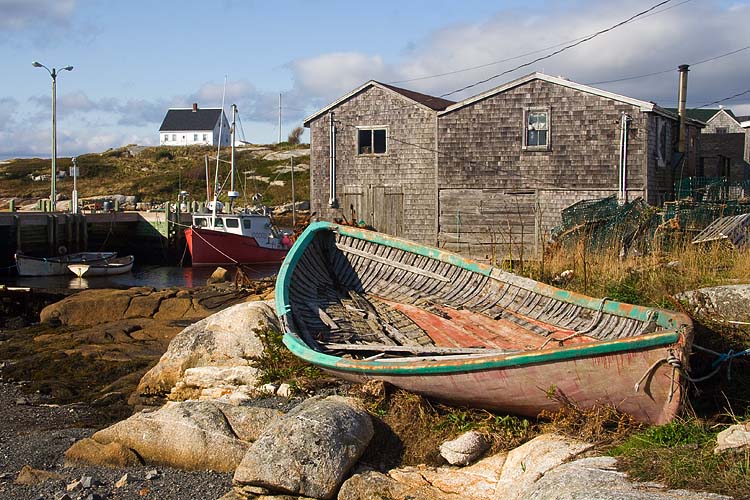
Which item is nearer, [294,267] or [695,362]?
[695,362]

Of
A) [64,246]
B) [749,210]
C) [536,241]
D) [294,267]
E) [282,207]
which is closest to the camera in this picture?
[294,267]

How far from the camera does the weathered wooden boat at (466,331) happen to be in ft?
21.9

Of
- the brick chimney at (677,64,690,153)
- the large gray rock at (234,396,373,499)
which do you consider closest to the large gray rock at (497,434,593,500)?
the large gray rock at (234,396,373,499)

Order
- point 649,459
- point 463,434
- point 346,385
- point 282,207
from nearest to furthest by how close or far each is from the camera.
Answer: point 649,459, point 463,434, point 346,385, point 282,207

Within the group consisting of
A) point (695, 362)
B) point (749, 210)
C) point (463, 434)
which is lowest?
point (463, 434)

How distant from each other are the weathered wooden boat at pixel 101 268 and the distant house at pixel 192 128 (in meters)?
54.8

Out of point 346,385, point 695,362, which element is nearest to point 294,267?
point 346,385

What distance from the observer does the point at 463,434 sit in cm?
729

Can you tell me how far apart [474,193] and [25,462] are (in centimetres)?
1637

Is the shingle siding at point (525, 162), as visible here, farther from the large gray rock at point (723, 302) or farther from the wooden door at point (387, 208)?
the large gray rock at point (723, 302)

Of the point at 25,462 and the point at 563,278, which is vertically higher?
the point at 563,278

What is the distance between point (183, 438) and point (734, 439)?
495 centimetres

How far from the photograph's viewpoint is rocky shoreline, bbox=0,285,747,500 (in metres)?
6.39

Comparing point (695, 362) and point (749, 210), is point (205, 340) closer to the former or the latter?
point (695, 362)
